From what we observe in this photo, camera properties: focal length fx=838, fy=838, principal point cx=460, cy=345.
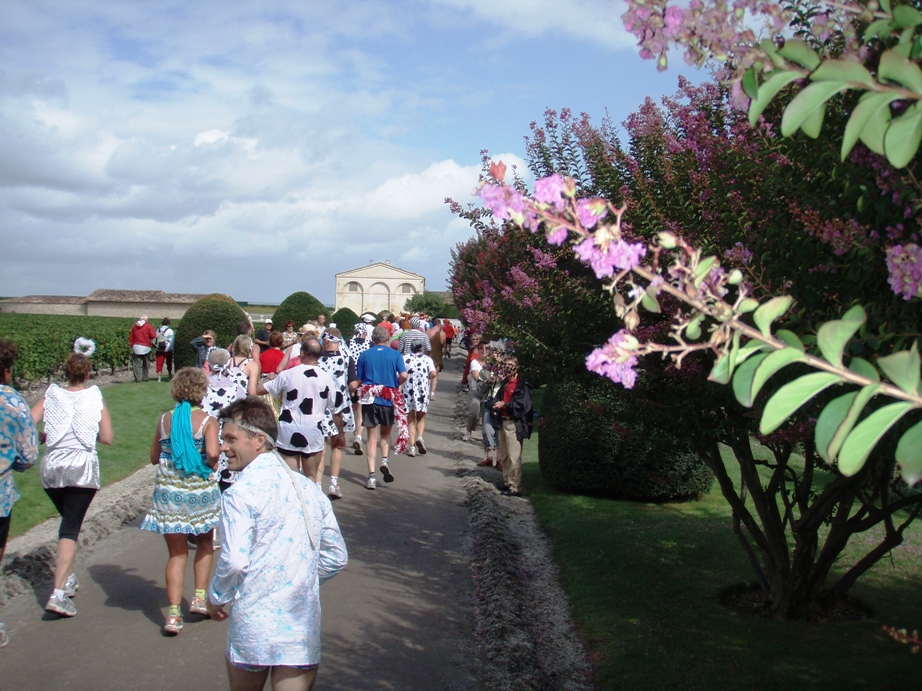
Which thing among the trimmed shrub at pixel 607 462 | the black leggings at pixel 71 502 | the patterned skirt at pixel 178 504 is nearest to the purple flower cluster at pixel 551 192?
the patterned skirt at pixel 178 504

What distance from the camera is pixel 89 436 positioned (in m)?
6.29

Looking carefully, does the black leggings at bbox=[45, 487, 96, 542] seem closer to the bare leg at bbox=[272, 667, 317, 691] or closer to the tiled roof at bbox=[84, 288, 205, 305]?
the bare leg at bbox=[272, 667, 317, 691]

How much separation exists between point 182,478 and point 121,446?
7550mm

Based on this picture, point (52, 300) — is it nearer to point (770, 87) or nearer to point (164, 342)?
point (164, 342)

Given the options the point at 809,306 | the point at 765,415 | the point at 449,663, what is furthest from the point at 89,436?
the point at 765,415

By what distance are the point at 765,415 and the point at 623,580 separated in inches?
230

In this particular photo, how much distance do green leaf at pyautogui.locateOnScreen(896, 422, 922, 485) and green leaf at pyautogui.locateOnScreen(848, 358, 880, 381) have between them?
13 cm

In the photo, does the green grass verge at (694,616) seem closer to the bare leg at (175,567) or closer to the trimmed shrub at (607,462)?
the trimmed shrub at (607,462)

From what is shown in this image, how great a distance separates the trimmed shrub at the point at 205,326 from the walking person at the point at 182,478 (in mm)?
17122

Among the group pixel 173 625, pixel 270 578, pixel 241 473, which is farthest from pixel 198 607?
pixel 270 578

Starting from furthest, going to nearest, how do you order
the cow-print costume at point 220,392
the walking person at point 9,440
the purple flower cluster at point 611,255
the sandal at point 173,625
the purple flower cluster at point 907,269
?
the cow-print costume at point 220,392 → the sandal at point 173,625 → the walking person at point 9,440 → the purple flower cluster at point 907,269 → the purple flower cluster at point 611,255

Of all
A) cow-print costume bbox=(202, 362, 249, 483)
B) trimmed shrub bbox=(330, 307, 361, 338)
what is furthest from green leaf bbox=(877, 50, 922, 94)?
trimmed shrub bbox=(330, 307, 361, 338)

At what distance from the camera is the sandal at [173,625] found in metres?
5.78

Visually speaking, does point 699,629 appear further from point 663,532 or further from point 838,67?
point 838,67
